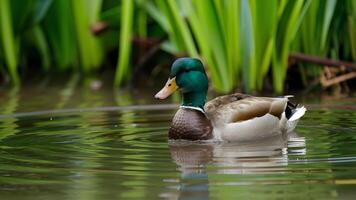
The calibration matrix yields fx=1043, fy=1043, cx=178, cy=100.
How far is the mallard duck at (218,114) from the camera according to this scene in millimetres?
7586

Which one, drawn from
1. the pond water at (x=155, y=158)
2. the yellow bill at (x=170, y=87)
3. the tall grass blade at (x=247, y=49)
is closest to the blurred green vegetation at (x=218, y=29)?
the tall grass blade at (x=247, y=49)

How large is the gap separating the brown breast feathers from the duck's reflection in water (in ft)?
0.23

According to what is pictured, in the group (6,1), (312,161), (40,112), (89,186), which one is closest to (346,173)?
(312,161)

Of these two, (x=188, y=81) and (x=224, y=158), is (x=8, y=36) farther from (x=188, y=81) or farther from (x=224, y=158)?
(x=224, y=158)

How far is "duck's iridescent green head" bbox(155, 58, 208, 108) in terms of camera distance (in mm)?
7812

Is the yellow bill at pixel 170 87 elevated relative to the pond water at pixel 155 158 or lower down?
elevated

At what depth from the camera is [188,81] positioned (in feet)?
25.8

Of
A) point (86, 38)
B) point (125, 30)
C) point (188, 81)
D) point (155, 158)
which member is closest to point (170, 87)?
point (188, 81)

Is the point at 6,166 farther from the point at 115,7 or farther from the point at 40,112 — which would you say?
the point at 115,7

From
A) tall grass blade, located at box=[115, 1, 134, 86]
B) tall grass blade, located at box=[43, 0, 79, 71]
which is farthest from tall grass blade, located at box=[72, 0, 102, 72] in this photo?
tall grass blade, located at box=[115, 1, 134, 86]

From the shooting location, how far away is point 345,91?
1044 centimetres

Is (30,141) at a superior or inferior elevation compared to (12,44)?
inferior

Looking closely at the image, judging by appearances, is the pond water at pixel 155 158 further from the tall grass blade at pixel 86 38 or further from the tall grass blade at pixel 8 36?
the tall grass blade at pixel 86 38

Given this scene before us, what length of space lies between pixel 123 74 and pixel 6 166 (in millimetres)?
5189
